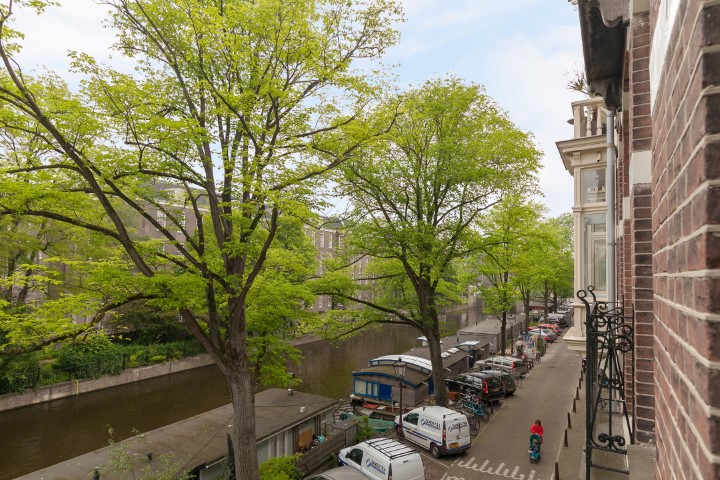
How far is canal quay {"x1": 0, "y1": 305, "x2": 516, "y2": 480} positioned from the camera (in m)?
18.8

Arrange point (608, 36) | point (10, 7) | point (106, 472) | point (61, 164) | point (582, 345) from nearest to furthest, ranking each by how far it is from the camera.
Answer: point (608, 36) → point (10, 7) → point (61, 164) → point (106, 472) → point (582, 345)

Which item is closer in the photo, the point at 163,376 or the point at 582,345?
the point at 582,345

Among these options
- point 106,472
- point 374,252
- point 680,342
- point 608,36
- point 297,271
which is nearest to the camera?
point 680,342

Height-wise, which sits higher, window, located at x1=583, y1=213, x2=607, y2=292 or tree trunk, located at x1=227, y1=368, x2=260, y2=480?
window, located at x1=583, y1=213, x2=607, y2=292

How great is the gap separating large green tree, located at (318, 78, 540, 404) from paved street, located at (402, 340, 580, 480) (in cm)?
283

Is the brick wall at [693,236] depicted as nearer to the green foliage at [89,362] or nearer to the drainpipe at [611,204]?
the drainpipe at [611,204]

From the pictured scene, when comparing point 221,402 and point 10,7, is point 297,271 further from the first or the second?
point 221,402

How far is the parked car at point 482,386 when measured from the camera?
70.9ft

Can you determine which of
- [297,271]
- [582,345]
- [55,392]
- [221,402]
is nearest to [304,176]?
[297,271]

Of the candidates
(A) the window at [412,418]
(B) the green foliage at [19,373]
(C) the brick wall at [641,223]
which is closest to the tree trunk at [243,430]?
(A) the window at [412,418]

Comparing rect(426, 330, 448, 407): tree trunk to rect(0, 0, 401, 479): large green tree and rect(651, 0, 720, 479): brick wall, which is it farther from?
rect(651, 0, 720, 479): brick wall

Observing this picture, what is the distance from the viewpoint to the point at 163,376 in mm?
30562

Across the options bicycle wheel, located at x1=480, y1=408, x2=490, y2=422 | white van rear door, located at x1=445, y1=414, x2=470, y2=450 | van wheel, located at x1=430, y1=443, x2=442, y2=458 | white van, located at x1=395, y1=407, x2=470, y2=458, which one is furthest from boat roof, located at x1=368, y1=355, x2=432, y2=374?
white van rear door, located at x1=445, y1=414, x2=470, y2=450

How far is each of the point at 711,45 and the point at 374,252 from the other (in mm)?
15565
